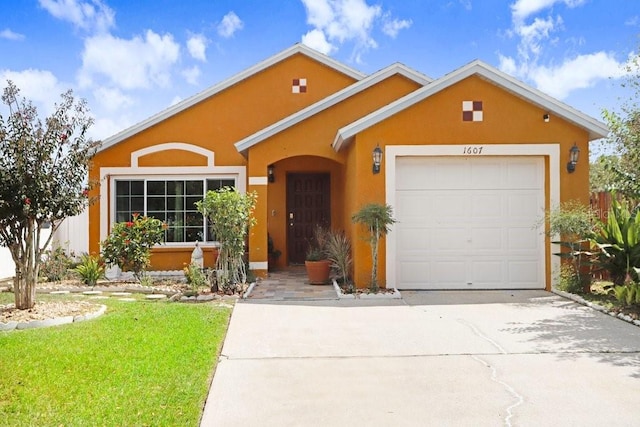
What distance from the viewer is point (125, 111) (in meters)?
15.7

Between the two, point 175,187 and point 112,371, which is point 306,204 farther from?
point 112,371

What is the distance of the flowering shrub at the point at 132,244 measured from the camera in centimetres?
1159

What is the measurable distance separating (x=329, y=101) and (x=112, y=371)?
348 inches

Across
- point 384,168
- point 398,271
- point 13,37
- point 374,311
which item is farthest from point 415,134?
point 13,37

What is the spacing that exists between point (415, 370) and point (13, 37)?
1045 centimetres

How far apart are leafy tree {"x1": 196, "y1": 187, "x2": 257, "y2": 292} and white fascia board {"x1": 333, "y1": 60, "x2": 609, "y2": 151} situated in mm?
2523

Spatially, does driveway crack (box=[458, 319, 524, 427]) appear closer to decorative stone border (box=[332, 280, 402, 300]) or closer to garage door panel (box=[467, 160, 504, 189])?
decorative stone border (box=[332, 280, 402, 300])

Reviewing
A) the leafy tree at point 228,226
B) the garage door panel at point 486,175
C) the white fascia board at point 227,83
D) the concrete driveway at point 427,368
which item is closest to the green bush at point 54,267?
the white fascia board at point 227,83

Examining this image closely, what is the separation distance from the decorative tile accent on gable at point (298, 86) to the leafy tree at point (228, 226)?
210 inches

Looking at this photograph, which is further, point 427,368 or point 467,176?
point 467,176

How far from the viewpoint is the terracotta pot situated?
11.8 m

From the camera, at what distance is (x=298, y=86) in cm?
1525

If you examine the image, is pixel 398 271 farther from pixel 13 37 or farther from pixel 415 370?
pixel 13 37

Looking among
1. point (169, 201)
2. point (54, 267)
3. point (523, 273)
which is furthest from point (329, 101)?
point (54, 267)
